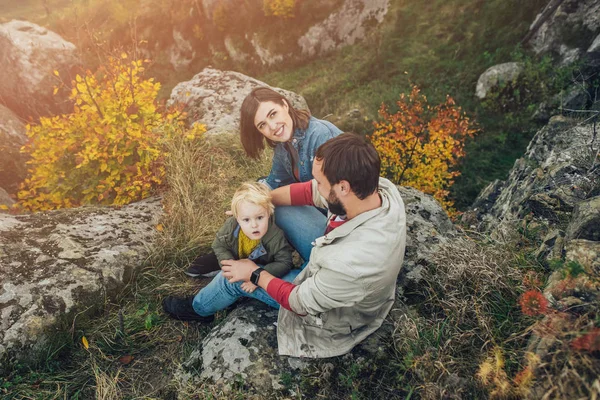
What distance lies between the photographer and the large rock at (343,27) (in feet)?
40.7

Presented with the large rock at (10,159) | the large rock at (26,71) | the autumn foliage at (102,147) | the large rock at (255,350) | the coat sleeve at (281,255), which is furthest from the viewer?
the large rock at (26,71)

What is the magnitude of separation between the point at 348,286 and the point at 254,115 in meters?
1.99

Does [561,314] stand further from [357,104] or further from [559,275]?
[357,104]

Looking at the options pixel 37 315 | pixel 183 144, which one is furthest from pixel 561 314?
pixel 183 144

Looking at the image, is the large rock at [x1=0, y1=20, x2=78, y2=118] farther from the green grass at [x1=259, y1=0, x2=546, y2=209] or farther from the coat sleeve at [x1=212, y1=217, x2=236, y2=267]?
the coat sleeve at [x1=212, y1=217, x2=236, y2=267]

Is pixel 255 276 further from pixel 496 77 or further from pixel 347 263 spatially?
pixel 496 77

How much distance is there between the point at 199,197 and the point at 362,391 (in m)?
3.21

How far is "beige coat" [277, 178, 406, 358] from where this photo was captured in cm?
189

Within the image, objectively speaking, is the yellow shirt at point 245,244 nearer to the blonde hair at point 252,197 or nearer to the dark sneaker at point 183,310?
the blonde hair at point 252,197

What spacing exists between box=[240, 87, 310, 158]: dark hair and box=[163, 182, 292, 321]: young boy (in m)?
0.67

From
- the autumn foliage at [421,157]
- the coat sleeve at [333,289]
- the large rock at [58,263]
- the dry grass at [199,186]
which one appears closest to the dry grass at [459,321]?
the coat sleeve at [333,289]

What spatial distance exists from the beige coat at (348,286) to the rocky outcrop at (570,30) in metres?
8.47

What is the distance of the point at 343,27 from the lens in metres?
13.1

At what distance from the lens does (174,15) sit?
16188 mm
